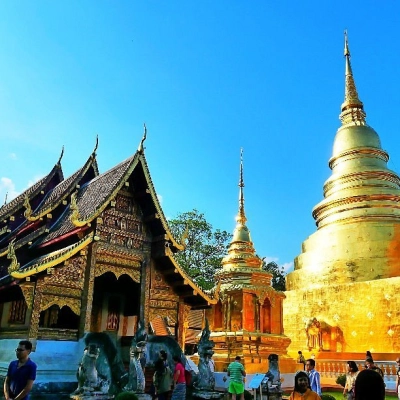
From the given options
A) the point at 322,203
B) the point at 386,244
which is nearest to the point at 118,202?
the point at 386,244

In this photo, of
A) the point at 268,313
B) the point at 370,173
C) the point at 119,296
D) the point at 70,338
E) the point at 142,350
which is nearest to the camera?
the point at 142,350

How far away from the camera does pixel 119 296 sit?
1216cm

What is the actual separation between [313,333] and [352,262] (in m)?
4.10

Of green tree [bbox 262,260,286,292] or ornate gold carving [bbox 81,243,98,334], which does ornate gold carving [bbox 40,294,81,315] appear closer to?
ornate gold carving [bbox 81,243,98,334]

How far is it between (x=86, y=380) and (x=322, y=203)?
20.3m

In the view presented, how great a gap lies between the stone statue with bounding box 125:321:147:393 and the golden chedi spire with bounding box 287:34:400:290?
50.3 feet

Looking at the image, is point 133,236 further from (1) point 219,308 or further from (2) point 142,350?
(1) point 219,308

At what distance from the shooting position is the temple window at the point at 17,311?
1068 cm

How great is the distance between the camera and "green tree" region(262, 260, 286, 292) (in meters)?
41.1

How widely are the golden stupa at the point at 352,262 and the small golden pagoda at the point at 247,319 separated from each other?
252cm

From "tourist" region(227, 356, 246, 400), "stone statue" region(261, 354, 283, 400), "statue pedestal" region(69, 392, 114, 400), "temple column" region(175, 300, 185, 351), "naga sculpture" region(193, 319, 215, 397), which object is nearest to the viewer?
"statue pedestal" region(69, 392, 114, 400)

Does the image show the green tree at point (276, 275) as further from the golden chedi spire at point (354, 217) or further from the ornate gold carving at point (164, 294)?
the ornate gold carving at point (164, 294)

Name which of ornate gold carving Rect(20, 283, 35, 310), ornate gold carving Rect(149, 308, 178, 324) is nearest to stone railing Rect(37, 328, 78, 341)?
ornate gold carving Rect(20, 283, 35, 310)

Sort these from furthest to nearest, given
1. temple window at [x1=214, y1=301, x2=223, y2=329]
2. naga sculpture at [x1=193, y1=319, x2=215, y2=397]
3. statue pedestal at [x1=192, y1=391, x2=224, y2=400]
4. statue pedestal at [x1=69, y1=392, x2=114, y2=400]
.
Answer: temple window at [x1=214, y1=301, x2=223, y2=329] < naga sculpture at [x1=193, y1=319, x2=215, y2=397] < statue pedestal at [x1=192, y1=391, x2=224, y2=400] < statue pedestal at [x1=69, y1=392, x2=114, y2=400]
